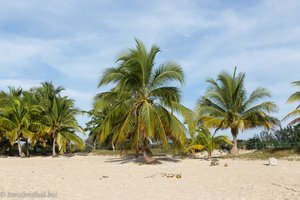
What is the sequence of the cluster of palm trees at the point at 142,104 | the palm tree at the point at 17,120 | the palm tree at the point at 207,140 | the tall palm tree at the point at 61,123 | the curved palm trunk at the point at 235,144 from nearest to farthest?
the cluster of palm trees at the point at 142,104
the palm tree at the point at 207,140
the curved palm trunk at the point at 235,144
the palm tree at the point at 17,120
the tall palm tree at the point at 61,123

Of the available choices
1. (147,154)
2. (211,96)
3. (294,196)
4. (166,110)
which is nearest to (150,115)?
(166,110)

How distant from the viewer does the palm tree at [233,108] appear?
21438 millimetres

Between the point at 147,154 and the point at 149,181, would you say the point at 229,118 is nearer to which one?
the point at 147,154

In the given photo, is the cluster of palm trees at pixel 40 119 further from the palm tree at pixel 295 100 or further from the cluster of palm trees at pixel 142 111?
the palm tree at pixel 295 100

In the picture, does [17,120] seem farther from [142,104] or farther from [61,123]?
[142,104]

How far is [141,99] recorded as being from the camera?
15023 mm

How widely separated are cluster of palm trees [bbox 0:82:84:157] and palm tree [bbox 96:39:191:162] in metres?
10.00

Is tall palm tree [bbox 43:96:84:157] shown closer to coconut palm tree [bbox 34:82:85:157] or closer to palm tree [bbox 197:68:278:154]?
coconut palm tree [bbox 34:82:85:157]

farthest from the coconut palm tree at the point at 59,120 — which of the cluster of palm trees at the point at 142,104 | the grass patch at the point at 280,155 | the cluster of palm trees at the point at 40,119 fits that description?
the grass patch at the point at 280,155

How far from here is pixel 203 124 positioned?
21.9m

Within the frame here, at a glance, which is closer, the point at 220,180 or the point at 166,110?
the point at 220,180

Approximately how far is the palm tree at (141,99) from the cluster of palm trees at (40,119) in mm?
9997

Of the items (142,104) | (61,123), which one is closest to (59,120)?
Result: (61,123)

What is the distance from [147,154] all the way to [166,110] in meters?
2.42
